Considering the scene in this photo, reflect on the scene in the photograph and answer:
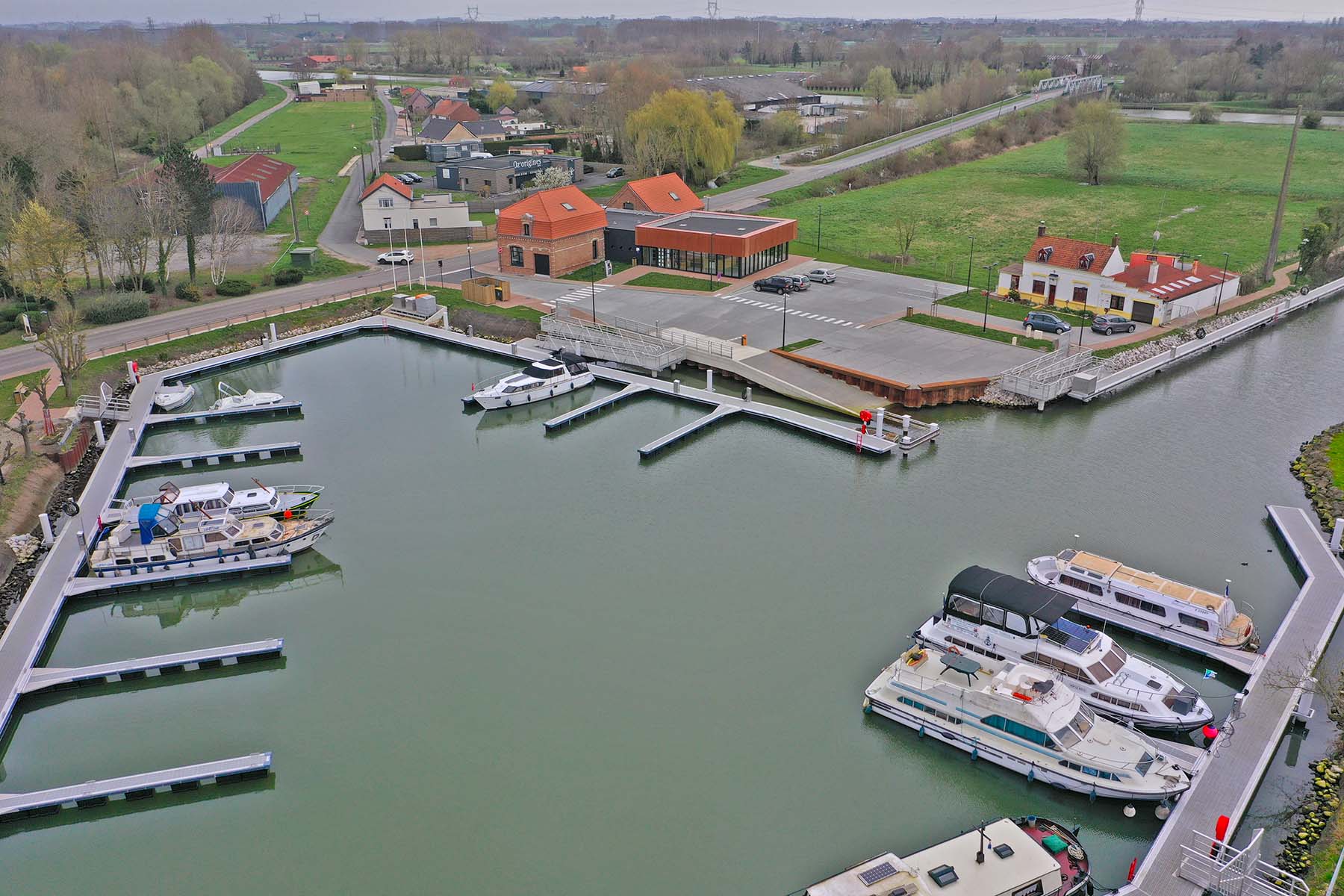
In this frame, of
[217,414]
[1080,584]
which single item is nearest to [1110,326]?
[1080,584]

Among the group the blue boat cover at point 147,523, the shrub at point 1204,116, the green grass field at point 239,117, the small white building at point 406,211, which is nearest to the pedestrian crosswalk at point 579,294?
the small white building at point 406,211

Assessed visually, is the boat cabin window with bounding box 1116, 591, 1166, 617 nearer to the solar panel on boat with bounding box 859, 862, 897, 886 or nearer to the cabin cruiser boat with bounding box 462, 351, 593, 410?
the solar panel on boat with bounding box 859, 862, 897, 886

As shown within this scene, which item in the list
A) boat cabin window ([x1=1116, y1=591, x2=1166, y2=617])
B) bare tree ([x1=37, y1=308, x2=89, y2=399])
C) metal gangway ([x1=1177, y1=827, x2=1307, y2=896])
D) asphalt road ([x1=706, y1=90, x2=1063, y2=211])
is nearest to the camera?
metal gangway ([x1=1177, y1=827, x2=1307, y2=896])

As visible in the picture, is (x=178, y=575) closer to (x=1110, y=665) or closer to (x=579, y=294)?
(x=1110, y=665)

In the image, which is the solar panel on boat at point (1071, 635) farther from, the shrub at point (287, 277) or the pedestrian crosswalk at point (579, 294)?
the shrub at point (287, 277)

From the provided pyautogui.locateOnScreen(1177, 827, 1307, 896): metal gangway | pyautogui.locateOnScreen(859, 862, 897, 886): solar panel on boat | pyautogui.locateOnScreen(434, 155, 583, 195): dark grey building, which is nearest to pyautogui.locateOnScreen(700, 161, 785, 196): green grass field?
pyautogui.locateOnScreen(434, 155, 583, 195): dark grey building
